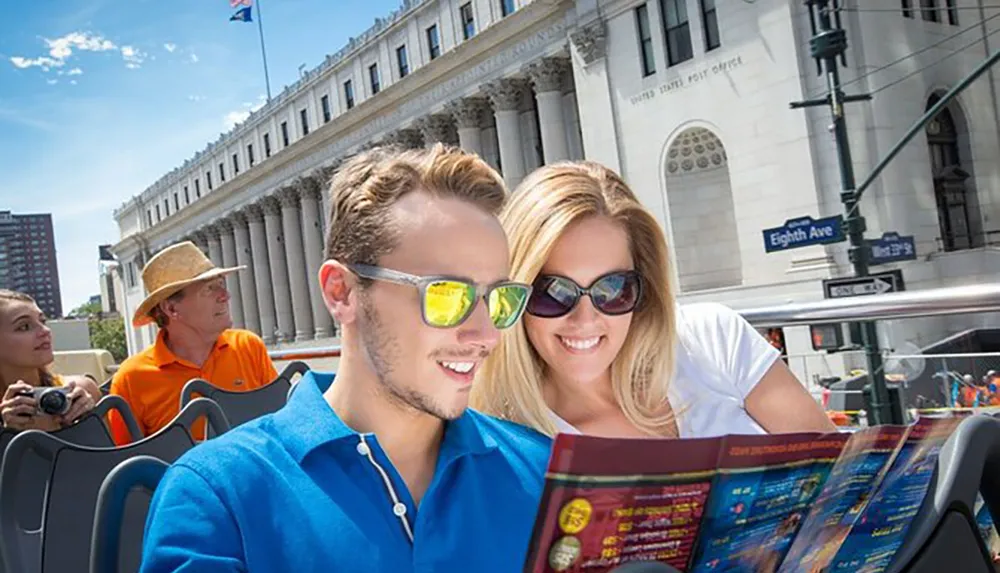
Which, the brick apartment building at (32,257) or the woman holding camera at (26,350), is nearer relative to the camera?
the woman holding camera at (26,350)

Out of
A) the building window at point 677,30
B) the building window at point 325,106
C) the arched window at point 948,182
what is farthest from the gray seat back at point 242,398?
the building window at point 325,106

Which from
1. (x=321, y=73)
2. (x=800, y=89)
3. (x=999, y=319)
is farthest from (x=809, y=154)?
(x=321, y=73)

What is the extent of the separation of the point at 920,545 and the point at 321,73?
49.6 meters

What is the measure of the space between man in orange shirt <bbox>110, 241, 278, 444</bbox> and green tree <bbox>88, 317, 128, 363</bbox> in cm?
10539

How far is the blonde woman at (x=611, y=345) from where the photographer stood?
8.67ft

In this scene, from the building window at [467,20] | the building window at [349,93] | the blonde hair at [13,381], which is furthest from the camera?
the building window at [349,93]

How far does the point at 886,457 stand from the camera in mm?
1474

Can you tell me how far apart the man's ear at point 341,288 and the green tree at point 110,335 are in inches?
4314

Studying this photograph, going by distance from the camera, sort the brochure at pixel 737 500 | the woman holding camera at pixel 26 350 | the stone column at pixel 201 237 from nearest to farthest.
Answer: the brochure at pixel 737 500
the woman holding camera at pixel 26 350
the stone column at pixel 201 237

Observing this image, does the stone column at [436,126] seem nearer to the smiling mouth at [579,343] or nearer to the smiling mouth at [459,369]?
the smiling mouth at [579,343]

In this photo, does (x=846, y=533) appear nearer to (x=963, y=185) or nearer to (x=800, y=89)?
(x=800, y=89)

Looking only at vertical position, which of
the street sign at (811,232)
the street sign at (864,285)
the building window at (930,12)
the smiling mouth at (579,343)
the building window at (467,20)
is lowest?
the street sign at (864,285)

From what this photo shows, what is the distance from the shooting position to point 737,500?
1.27 metres

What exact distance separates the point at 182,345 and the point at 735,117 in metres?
21.6
